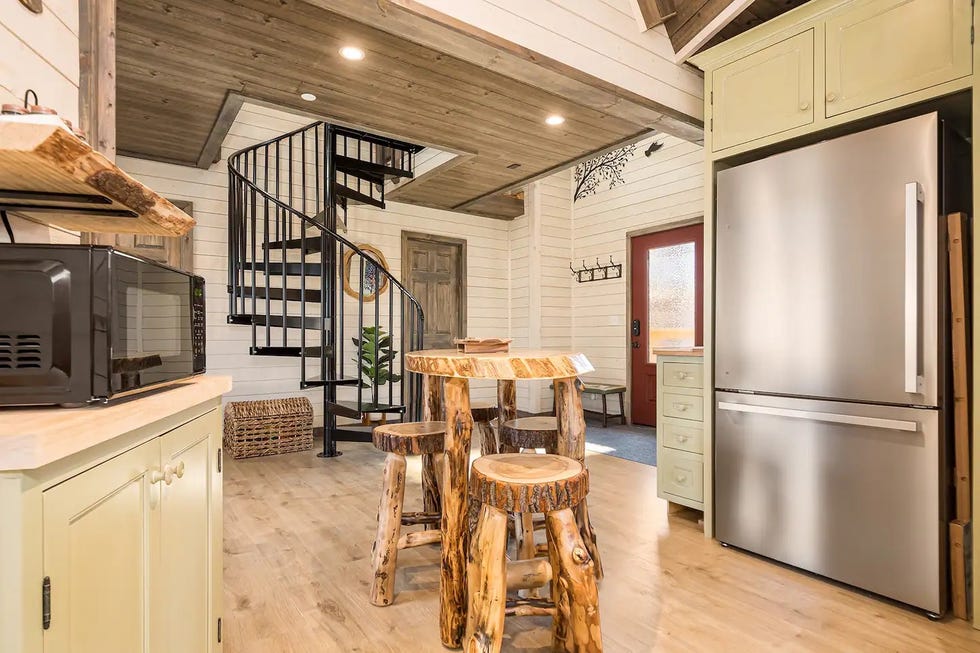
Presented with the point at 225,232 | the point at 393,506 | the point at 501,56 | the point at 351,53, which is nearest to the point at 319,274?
the point at 225,232

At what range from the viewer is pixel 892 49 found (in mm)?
1996

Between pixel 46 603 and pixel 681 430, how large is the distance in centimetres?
269

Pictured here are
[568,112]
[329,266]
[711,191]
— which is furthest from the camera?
[329,266]

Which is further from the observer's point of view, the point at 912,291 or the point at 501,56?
the point at 501,56

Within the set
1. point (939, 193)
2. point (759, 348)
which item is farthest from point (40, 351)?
point (939, 193)

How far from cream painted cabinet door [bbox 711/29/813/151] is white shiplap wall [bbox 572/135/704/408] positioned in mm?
2593

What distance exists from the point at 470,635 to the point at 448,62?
276 centimetres

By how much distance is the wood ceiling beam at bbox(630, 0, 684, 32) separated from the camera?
265 cm

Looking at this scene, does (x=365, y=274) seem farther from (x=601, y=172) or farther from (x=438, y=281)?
(x=601, y=172)

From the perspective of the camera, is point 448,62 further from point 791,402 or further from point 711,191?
point 791,402

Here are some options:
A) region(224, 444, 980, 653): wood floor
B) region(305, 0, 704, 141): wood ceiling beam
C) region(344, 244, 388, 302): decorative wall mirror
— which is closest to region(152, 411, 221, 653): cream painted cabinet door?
region(224, 444, 980, 653): wood floor

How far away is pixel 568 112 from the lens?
136 inches

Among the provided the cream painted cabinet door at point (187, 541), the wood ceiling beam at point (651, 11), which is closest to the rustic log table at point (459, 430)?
the cream painted cabinet door at point (187, 541)

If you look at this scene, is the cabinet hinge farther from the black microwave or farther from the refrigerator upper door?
the refrigerator upper door
